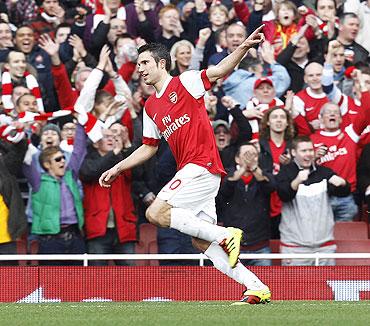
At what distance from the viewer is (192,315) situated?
9.35 metres

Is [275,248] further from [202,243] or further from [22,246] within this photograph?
[202,243]

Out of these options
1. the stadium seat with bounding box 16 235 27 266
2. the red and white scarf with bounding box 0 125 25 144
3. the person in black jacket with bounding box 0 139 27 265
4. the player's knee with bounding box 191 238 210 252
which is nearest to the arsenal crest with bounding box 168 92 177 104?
the player's knee with bounding box 191 238 210 252

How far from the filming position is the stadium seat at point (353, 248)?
46.1 feet

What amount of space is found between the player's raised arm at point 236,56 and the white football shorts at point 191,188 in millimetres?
846

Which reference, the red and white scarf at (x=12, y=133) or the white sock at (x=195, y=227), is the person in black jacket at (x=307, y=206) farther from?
the white sock at (x=195, y=227)

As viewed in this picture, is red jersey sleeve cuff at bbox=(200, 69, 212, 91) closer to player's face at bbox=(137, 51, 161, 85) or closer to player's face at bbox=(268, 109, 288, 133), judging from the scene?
player's face at bbox=(137, 51, 161, 85)

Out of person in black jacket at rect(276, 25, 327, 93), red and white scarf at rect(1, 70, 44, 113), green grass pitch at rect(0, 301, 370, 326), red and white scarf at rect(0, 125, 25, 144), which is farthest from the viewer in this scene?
person in black jacket at rect(276, 25, 327, 93)

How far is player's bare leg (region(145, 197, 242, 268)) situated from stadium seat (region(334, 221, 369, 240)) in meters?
4.25

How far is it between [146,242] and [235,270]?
4.32 m

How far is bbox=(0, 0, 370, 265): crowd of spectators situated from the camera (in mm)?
13945

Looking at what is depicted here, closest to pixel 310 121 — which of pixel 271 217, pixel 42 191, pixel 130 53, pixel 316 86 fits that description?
pixel 316 86

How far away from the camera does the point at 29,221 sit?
561 inches

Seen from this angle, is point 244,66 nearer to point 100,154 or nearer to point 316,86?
point 316,86

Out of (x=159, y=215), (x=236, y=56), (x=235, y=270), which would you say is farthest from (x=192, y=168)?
(x=236, y=56)
